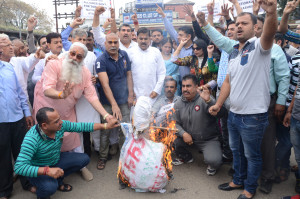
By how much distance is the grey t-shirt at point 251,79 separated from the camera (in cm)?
251

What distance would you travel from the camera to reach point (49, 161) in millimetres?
3025

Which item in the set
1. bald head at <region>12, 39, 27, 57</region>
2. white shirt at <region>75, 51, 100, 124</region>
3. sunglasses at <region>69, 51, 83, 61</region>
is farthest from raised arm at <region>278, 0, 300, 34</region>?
bald head at <region>12, 39, 27, 57</region>

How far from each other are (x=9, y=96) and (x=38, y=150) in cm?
83

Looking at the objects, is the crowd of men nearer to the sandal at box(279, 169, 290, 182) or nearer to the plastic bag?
the sandal at box(279, 169, 290, 182)

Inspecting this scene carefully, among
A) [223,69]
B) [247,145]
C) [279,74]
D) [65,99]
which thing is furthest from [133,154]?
[279,74]

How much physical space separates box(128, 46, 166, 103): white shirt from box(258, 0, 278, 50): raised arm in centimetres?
215

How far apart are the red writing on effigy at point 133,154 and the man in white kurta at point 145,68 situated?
4.31 ft

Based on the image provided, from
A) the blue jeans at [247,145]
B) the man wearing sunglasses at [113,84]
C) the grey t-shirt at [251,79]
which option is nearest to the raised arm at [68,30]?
the man wearing sunglasses at [113,84]

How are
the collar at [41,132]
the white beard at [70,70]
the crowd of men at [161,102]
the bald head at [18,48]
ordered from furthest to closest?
the bald head at [18,48]
the white beard at [70,70]
the collar at [41,132]
the crowd of men at [161,102]

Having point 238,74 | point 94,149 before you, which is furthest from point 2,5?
point 238,74

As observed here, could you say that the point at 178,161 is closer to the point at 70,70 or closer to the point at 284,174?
the point at 284,174

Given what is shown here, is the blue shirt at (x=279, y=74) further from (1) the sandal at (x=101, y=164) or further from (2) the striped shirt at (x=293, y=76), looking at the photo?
(1) the sandal at (x=101, y=164)

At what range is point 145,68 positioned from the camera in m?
4.16

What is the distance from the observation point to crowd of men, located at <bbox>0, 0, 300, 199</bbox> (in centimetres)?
263
